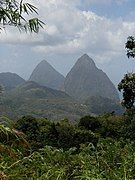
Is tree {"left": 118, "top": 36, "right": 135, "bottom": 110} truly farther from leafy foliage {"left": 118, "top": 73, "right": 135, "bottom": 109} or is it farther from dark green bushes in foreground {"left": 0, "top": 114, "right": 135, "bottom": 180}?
dark green bushes in foreground {"left": 0, "top": 114, "right": 135, "bottom": 180}

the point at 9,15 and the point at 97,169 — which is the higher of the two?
the point at 9,15

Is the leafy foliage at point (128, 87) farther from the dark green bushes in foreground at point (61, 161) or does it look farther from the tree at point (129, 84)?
the dark green bushes in foreground at point (61, 161)

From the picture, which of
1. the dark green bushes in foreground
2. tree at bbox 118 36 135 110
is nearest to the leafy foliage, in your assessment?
tree at bbox 118 36 135 110

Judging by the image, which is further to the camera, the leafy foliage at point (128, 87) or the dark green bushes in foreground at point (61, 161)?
the leafy foliage at point (128, 87)

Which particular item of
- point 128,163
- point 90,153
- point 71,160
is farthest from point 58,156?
point 128,163

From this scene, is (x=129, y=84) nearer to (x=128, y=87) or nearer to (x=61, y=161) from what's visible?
(x=128, y=87)

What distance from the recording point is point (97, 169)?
4258mm

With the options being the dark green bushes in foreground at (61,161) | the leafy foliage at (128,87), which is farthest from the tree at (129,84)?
the dark green bushes in foreground at (61,161)

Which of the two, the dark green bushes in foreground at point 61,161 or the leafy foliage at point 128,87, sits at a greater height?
the dark green bushes in foreground at point 61,161

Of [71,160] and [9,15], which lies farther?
[9,15]

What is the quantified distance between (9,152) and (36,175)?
434 millimetres

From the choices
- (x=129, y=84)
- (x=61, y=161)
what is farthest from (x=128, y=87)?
(x=61, y=161)

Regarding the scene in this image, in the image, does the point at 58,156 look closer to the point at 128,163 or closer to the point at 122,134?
the point at 128,163

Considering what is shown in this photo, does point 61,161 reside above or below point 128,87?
above
